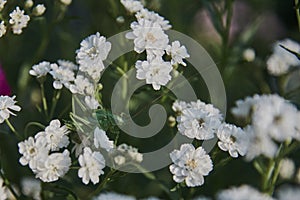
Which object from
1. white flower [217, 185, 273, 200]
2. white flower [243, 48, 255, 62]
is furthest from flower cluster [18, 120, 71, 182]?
white flower [243, 48, 255, 62]

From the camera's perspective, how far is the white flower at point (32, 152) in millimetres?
688

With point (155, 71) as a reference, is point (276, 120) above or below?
below

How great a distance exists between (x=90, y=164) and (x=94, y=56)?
121 millimetres

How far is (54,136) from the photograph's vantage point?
70 cm

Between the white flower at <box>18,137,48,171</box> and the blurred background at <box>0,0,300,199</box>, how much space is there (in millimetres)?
66

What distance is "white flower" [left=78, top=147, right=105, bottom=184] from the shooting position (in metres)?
0.68

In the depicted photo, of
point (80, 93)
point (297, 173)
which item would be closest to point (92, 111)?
point (80, 93)

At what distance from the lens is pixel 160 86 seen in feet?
2.46

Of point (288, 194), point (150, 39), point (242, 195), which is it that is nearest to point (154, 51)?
point (150, 39)

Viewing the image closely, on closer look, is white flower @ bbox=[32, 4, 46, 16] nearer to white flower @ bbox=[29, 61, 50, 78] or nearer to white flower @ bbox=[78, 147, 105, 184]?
white flower @ bbox=[29, 61, 50, 78]

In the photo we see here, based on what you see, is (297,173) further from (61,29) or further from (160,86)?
(61,29)

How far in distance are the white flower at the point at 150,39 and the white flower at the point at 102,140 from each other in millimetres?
101

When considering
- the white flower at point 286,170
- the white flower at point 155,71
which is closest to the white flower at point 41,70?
the white flower at point 155,71

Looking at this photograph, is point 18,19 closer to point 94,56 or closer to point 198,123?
point 94,56
